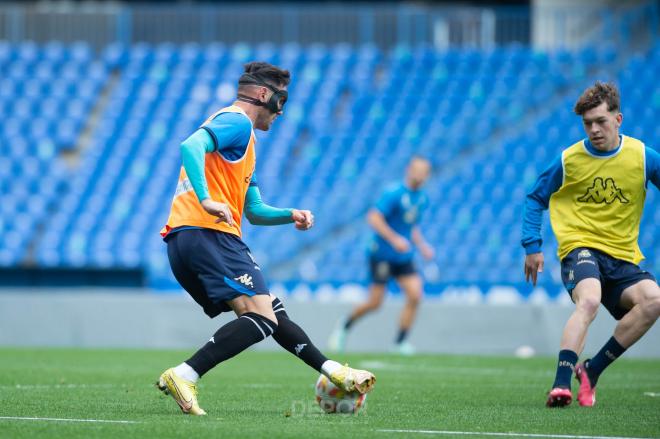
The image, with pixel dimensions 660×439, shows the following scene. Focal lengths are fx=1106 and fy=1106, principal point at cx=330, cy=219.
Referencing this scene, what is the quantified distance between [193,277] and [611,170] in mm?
2915

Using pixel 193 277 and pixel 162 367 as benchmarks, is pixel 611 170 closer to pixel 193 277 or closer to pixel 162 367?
pixel 193 277

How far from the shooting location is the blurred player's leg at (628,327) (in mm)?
7336

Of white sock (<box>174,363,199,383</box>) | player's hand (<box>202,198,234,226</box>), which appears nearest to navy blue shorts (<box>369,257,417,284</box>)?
white sock (<box>174,363,199,383</box>)

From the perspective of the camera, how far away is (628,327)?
743cm

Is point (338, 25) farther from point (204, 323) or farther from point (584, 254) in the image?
point (584, 254)

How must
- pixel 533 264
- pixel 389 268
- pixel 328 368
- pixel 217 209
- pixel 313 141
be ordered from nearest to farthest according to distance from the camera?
1. pixel 217 209
2. pixel 328 368
3. pixel 533 264
4. pixel 389 268
5. pixel 313 141

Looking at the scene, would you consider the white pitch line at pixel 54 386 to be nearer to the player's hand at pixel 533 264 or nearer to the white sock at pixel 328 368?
the white sock at pixel 328 368

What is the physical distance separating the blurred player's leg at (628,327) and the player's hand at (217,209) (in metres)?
2.79

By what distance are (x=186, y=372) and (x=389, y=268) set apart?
8148mm

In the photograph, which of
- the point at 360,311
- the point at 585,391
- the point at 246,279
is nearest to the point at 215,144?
the point at 246,279

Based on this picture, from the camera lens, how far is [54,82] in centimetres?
2327

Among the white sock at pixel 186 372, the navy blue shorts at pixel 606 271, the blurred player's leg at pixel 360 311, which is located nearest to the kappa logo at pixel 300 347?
the white sock at pixel 186 372

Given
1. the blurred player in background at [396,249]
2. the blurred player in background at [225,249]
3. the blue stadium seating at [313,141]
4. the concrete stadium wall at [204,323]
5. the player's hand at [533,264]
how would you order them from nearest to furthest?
the blurred player in background at [225,249], the player's hand at [533,264], the blurred player in background at [396,249], the concrete stadium wall at [204,323], the blue stadium seating at [313,141]

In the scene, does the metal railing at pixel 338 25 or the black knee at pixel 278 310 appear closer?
the black knee at pixel 278 310
